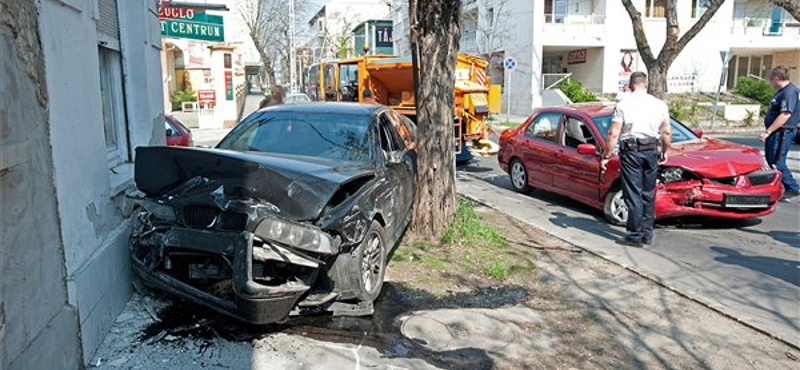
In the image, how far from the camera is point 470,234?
21.2 ft

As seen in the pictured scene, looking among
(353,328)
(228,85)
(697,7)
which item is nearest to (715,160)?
(353,328)

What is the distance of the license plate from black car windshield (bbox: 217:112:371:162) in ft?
Answer: 14.5

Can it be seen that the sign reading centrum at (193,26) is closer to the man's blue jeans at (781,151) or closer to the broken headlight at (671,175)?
the broken headlight at (671,175)

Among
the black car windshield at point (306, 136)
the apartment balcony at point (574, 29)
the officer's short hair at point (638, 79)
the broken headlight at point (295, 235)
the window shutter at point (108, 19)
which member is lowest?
the broken headlight at point (295, 235)

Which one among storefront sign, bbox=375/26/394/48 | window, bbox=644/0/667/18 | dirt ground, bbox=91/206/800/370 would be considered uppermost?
storefront sign, bbox=375/26/394/48

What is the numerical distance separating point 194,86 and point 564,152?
31.6 metres

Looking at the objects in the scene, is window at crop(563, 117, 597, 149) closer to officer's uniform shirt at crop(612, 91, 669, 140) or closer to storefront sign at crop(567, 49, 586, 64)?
officer's uniform shirt at crop(612, 91, 669, 140)

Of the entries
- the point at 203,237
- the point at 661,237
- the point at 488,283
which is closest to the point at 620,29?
the point at 661,237

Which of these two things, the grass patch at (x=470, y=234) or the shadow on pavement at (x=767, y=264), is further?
the grass patch at (x=470, y=234)

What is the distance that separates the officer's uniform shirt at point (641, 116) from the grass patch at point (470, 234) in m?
1.77

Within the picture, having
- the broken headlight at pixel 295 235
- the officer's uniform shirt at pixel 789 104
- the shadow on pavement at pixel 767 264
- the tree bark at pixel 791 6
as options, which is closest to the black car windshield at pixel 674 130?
the officer's uniform shirt at pixel 789 104

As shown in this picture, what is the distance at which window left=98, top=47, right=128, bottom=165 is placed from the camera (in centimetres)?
543

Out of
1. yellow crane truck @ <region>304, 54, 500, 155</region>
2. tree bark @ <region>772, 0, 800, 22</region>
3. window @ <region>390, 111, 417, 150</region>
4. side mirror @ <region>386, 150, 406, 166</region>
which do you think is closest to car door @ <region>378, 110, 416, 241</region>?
side mirror @ <region>386, 150, 406, 166</region>

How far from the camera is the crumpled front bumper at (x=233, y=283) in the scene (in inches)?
141
